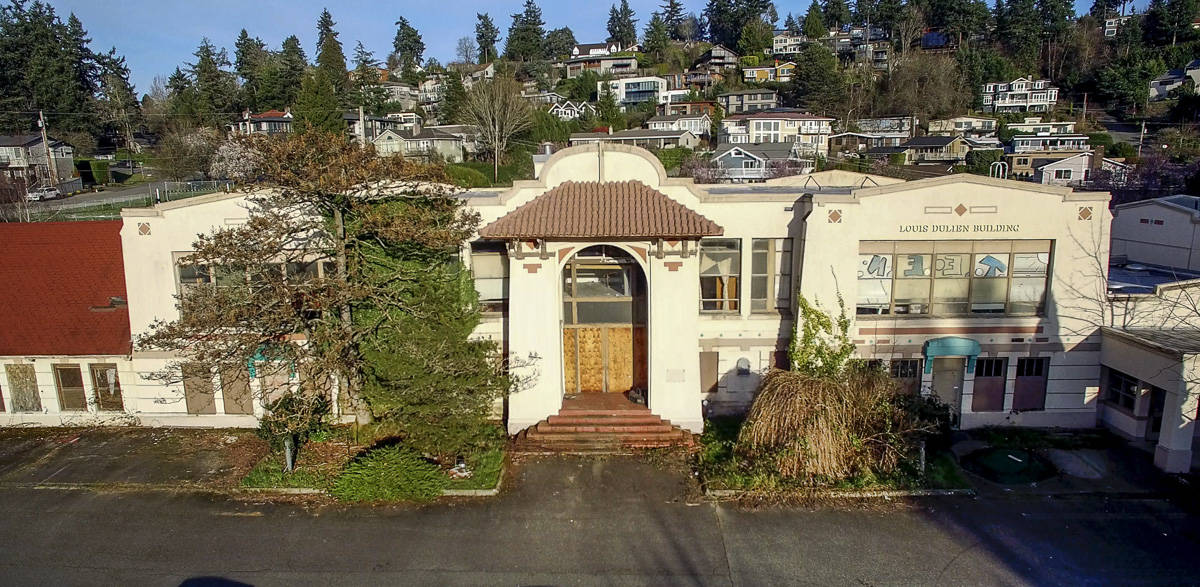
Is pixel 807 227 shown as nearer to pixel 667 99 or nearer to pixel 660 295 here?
Answer: pixel 660 295

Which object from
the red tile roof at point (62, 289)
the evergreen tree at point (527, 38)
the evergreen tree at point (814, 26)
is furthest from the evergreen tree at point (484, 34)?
the red tile roof at point (62, 289)

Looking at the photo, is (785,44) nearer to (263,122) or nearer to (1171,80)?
(1171,80)

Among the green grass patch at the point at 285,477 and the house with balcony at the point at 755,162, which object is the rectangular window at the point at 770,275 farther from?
the house with balcony at the point at 755,162

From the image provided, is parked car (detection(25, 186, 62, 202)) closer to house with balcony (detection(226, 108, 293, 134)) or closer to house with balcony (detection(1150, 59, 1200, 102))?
house with balcony (detection(226, 108, 293, 134))

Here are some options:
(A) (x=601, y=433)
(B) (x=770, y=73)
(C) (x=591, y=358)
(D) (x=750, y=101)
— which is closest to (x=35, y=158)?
(C) (x=591, y=358)

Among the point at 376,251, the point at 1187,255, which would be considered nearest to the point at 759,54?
the point at 1187,255

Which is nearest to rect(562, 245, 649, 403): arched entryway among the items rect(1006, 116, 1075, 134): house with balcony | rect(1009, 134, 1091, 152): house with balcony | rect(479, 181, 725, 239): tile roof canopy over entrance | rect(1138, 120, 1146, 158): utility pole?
rect(479, 181, 725, 239): tile roof canopy over entrance
